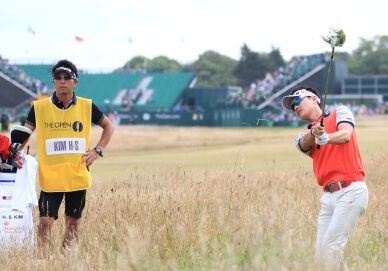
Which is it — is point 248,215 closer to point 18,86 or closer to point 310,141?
point 310,141

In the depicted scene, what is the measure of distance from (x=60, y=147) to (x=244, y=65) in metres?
120

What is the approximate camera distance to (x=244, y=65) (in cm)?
12656

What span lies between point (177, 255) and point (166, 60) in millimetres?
154381

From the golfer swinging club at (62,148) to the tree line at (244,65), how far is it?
328ft

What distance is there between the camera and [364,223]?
8469 mm

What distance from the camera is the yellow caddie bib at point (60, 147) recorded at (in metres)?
7.72

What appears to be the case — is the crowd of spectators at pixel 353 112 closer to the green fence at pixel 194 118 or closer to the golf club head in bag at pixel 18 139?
the green fence at pixel 194 118

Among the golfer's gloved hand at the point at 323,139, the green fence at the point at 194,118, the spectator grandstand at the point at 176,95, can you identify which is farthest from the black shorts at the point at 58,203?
the green fence at the point at 194,118

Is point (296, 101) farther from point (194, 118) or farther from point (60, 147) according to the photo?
point (194, 118)

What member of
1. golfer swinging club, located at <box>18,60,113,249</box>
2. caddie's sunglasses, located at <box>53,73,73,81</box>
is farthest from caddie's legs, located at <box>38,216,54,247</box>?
caddie's sunglasses, located at <box>53,73,73,81</box>

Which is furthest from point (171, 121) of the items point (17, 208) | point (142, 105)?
point (17, 208)

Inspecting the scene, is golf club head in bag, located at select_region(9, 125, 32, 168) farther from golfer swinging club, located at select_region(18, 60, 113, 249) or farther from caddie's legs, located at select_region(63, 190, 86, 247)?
caddie's legs, located at select_region(63, 190, 86, 247)

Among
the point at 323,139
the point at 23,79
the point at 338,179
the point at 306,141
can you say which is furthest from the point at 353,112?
the point at 323,139

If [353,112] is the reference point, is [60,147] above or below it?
above
